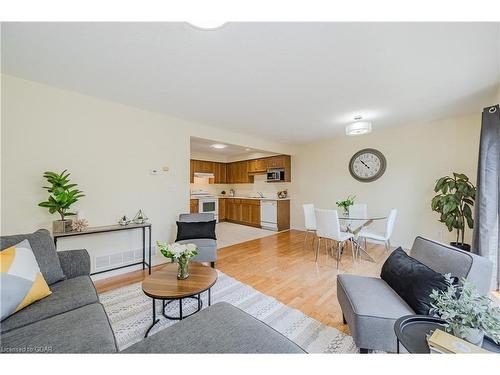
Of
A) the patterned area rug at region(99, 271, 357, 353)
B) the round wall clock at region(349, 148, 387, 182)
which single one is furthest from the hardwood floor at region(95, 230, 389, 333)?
the round wall clock at region(349, 148, 387, 182)

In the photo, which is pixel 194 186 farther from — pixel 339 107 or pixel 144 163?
pixel 339 107

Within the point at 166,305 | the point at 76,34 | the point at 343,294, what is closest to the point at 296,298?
the point at 343,294

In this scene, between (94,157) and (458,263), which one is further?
(94,157)

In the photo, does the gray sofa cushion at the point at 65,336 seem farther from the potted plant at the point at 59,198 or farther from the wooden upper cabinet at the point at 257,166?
the wooden upper cabinet at the point at 257,166

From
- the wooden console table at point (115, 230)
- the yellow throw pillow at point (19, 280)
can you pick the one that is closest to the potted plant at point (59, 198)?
the wooden console table at point (115, 230)

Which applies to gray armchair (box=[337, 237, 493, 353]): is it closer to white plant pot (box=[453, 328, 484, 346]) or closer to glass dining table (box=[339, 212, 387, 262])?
white plant pot (box=[453, 328, 484, 346])

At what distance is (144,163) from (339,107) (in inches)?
117

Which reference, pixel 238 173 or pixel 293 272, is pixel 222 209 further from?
pixel 293 272

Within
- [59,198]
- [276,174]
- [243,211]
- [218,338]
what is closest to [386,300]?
[218,338]

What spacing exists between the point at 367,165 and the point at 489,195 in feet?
6.82

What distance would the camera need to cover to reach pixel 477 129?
3180mm

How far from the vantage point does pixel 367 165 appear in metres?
4.34

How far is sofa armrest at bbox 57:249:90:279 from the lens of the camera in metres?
1.71
